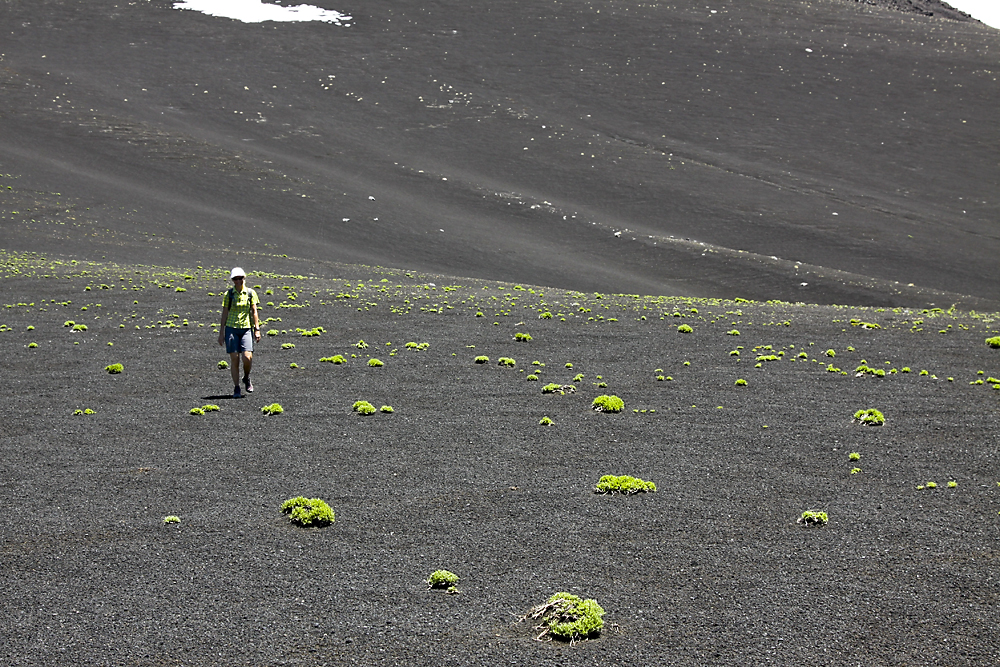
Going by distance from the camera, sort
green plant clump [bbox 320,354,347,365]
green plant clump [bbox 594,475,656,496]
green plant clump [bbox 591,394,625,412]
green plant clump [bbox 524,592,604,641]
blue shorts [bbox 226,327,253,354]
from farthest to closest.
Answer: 1. green plant clump [bbox 320,354,347,365]
2. blue shorts [bbox 226,327,253,354]
3. green plant clump [bbox 591,394,625,412]
4. green plant clump [bbox 594,475,656,496]
5. green plant clump [bbox 524,592,604,641]

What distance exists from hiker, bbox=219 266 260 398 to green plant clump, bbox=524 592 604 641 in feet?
33.9

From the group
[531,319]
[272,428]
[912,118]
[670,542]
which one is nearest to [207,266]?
[531,319]

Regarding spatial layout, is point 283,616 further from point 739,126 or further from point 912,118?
point 912,118

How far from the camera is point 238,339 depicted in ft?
54.5

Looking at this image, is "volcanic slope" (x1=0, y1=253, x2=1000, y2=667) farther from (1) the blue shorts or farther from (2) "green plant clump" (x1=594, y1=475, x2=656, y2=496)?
(1) the blue shorts

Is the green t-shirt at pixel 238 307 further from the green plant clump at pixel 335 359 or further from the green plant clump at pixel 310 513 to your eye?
the green plant clump at pixel 310 513

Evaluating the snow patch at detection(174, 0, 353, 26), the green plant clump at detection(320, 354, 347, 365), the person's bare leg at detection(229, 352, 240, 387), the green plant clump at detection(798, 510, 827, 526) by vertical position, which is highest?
the snow patch at detection(174, 0, 353, 26)

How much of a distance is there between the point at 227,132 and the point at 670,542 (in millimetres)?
72906

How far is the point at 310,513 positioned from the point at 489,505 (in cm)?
224

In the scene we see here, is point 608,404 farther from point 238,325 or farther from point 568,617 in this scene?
point 568,617

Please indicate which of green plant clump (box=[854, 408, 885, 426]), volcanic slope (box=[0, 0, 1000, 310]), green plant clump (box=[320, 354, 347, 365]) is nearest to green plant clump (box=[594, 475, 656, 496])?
green plant clump (box=[854, 408, 885, 426])

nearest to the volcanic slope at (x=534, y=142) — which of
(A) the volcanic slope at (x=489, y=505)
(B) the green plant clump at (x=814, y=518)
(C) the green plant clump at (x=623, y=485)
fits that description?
(A) the volcanic slope at (x=489, y=505)

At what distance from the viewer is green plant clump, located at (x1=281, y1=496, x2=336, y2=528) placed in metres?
9.88

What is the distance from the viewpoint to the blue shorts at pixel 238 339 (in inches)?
651
